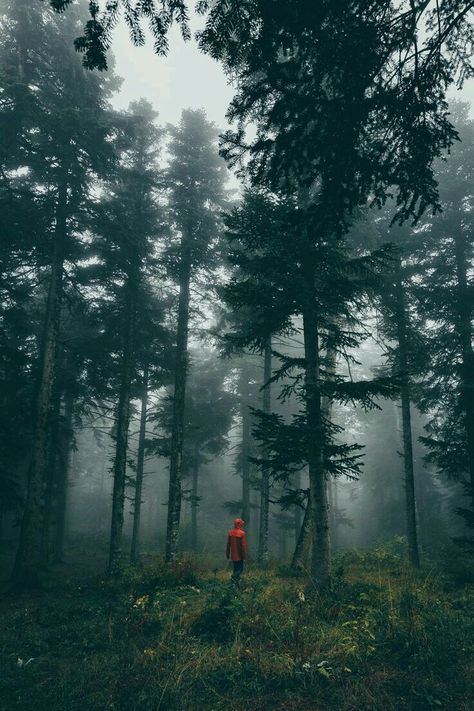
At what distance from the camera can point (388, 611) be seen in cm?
661

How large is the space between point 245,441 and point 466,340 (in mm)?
14054

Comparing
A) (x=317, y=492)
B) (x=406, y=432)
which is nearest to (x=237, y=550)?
(x=317, y=492)

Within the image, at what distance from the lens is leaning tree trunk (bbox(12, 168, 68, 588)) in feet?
37.8

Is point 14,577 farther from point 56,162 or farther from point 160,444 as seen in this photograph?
point 56,162

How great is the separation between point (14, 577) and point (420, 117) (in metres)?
14.9

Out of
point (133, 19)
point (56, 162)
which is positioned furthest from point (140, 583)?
point (56, 162)

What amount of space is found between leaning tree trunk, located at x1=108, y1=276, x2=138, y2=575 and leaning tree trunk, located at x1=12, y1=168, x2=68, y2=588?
2.53 m

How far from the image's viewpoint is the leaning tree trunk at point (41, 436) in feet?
37.8

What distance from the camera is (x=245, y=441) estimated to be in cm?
2427

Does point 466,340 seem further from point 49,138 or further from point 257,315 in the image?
point 49,138

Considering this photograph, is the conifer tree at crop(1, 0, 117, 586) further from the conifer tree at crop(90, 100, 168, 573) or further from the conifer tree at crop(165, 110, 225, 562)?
the conifer tree at crop(165, 110, 225, 562)

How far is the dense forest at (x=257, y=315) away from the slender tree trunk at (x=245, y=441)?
201 mm

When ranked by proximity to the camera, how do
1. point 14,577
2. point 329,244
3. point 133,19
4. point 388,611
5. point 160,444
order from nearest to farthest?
1. point 133,19
2. point 388,611
3. point 329,244
4. point 14,577
5. point 160,444

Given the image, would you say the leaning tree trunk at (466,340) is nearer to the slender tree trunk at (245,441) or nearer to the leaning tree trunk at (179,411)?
the leaning tree trunk at (179,411)
